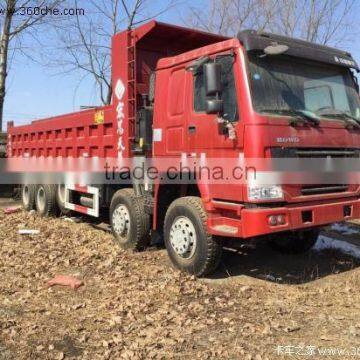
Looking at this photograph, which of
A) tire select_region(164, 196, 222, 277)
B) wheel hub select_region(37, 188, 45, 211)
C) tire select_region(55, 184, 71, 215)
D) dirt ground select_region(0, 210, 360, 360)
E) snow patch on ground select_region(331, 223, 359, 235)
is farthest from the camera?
wheel hub select_region(37, 188, 45, 211)

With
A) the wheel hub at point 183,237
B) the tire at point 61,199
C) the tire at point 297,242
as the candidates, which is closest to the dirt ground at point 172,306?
the tire at point 297,242

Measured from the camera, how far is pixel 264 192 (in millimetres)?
5371

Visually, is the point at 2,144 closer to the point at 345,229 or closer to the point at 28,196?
the point at 28,196

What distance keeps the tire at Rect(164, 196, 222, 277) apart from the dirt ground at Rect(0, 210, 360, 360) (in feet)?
0.60

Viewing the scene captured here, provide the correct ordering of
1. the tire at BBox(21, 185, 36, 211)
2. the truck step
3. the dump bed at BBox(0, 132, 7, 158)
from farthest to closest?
the dump bed at BBox(0, 132, 7, 158), the tire at BBox(21, 185, 36, 211), the truck step

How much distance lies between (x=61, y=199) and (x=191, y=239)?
4.75 m

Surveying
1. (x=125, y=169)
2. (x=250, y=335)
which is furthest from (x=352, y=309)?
(x=125, y=169)

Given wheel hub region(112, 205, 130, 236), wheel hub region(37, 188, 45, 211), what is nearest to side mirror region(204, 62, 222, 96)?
wheel hub region(112, 205, 130, 236)

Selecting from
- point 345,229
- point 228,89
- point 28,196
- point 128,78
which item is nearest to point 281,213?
point 228,89

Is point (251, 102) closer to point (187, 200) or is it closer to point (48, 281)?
point (187, 200)

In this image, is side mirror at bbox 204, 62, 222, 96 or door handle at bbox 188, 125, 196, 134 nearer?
side mirror at bbox 204, 62, 222, 96

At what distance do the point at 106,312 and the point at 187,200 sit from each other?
1.77 m

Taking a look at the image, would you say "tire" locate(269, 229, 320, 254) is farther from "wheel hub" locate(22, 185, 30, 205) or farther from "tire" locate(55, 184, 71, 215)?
"wheel hub" locate(22, 185, 30, 205)

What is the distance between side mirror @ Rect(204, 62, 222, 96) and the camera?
→ 5461mm
